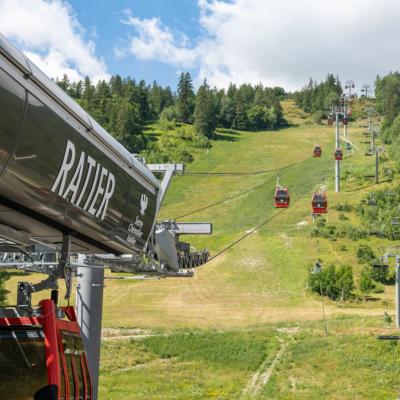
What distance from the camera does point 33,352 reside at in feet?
17.4

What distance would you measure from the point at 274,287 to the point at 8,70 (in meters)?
55.9

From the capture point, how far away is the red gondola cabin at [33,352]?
5.20 metres

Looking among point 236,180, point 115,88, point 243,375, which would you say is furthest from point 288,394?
point 115,88

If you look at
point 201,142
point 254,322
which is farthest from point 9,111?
point 201,142

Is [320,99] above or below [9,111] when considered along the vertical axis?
above

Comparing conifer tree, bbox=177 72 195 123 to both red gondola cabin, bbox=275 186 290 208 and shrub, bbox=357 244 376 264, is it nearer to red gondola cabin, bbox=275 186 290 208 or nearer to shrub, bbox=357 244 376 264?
shrub, bbox=357 244 376 264

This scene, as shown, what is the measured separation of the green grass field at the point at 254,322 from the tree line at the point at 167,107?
36396mm

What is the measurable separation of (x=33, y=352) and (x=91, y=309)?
26.2 feet

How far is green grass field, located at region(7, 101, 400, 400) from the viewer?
102ft

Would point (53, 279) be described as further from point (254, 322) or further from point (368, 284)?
point (368, 284)

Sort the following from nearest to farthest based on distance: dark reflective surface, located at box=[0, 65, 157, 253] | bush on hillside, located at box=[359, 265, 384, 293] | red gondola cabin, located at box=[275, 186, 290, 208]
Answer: dark reflective surface, located at box=[0, 65, 157, 253]
red gondola cabin, located at box=[275, 186, 290, 208]
bush on hillside, located at box=[359, 265, 384, 293]

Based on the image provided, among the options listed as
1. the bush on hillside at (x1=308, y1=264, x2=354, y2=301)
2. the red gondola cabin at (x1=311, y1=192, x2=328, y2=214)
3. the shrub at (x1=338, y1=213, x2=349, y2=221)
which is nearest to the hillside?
the shrub at (x1=338, y1=213, x2=349, y2=221)

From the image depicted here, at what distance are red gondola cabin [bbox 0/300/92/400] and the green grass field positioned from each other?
8327 mm

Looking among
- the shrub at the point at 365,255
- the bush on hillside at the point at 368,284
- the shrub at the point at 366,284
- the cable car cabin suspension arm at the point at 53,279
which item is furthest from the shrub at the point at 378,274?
the cable car cabin suspension arm at the point at 53,279
